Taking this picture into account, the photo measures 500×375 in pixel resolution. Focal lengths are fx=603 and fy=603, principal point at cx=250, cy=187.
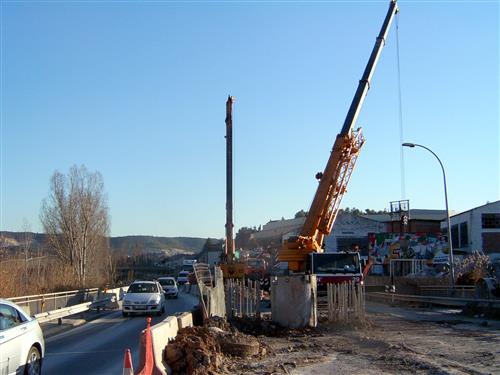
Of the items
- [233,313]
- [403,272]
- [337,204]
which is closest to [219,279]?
[233,313]

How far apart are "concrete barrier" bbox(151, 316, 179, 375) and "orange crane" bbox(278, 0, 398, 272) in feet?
49.6

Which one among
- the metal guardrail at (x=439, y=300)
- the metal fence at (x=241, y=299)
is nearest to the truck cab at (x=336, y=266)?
the metal fence at (x=241, y=299)

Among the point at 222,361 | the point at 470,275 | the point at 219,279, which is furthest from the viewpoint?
the point at 470,275

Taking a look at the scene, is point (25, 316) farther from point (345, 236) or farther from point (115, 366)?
point (345, 236)

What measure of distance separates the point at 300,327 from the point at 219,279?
4.54 m

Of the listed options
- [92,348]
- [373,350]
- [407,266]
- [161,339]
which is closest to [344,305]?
[373,350]

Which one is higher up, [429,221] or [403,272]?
[429,221]

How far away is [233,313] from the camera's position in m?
22.8

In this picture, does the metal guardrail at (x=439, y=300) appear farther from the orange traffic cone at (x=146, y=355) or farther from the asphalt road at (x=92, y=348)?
the orange traffic cone at (x=146, y=355)

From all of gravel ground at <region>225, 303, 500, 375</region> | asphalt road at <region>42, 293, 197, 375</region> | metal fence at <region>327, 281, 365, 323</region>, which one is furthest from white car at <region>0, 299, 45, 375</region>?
metal fence at <region>327, 281, 365, 323</region>

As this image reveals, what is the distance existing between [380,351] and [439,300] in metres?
18.7

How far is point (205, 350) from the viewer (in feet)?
37.3

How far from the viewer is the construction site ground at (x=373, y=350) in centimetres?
1184

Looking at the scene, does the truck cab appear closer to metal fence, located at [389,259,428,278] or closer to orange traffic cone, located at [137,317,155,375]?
orange traffic cone, located at [137,317,155,375]
